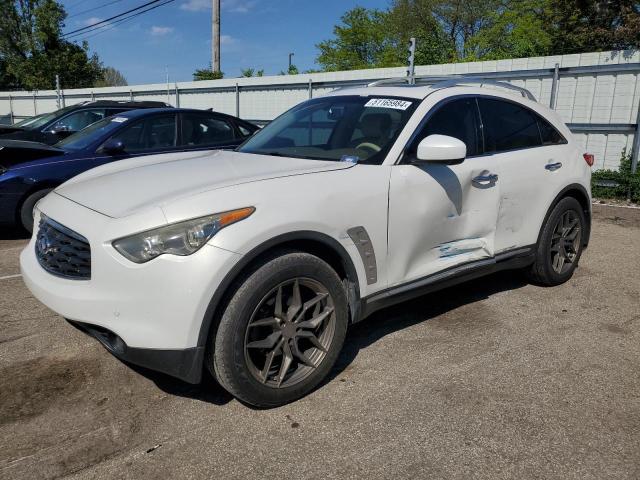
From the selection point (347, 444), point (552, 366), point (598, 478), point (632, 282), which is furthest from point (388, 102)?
point (632, 282)

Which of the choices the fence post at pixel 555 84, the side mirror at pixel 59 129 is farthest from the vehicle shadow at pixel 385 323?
the side mirror at pixel 59 129

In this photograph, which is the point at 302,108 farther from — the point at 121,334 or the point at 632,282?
the point at 632,282

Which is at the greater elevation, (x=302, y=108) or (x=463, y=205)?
(x=302, y=108)

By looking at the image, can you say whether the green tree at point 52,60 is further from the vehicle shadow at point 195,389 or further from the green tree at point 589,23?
the vehicle shadow at point 195,389

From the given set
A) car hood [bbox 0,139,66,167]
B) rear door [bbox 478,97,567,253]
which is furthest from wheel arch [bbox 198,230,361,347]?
car hood [bbox 0,139,66,167]

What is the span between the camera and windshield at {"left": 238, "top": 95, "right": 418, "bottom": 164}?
3451mm

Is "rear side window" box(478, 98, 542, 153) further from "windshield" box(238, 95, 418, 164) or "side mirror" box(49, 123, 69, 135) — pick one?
"side mirror" box(49, 123, 69, 135)

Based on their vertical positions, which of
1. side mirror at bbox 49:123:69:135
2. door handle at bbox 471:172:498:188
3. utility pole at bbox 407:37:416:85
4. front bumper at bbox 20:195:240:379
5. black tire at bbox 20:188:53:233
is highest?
utility pole at bbox 407:37:416:85

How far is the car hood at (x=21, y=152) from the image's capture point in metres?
6.43

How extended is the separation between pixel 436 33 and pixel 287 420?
41.3m

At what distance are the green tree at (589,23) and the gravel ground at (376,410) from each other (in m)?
14.0

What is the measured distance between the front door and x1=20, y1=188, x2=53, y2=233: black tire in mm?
4638

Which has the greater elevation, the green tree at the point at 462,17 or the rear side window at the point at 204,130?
the green tree at the point at 462,17

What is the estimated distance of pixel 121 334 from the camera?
251cm
